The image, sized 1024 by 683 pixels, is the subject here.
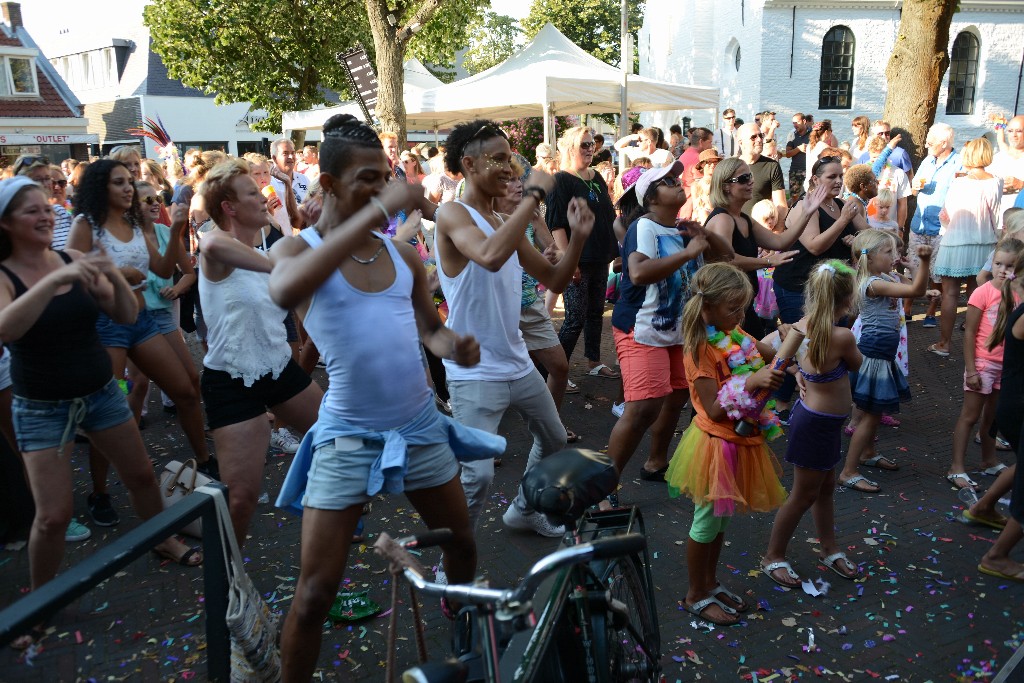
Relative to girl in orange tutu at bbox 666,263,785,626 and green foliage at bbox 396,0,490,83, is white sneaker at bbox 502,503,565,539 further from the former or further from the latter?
green foliage at bbox 396,0,490,83

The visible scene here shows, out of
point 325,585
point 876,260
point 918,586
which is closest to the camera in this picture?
point 325,585

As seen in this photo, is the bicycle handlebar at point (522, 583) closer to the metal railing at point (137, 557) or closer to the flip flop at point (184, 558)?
the metal railing at point (137, 557)

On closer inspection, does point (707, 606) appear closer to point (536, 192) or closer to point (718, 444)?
point (718, 444)

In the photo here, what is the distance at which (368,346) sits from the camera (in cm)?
257

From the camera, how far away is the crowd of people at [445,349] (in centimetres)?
259

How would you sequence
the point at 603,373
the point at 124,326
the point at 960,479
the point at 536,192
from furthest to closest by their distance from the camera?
the point at 603,373, the point at 960,479, the point at 124,326, the point at 536,192

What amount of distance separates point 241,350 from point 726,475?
7.37 feet

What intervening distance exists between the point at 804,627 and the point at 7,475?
4.14m

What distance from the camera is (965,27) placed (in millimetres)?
28328

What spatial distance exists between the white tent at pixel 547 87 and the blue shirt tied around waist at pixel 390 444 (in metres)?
10.8

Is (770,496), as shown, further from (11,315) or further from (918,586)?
(11,315)

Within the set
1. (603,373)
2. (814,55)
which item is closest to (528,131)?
(814,55)

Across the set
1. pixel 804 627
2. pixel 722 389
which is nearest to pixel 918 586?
pixel 804 627

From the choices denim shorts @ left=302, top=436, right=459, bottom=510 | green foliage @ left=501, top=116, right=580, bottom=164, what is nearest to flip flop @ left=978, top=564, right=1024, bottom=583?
denim shorts @ left=302, top=436, right=459, bottom=510
